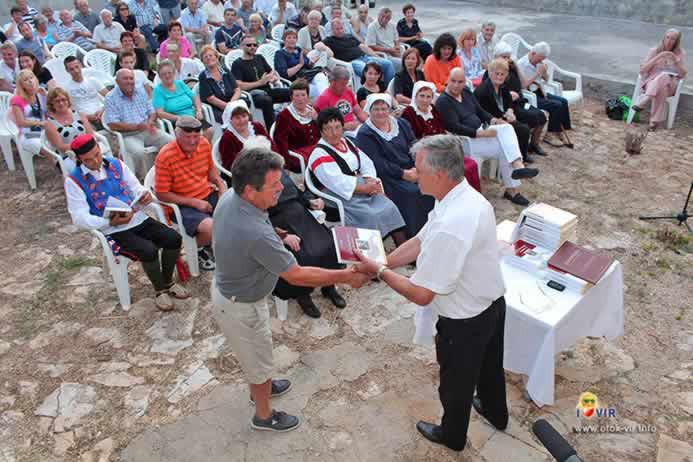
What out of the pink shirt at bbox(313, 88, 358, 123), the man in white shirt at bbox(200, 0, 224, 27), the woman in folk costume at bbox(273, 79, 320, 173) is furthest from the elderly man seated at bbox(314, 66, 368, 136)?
the man in white shirt at bbox(200, 0, 224, 27)

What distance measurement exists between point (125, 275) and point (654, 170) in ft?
18.6

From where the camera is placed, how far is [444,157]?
2275mm

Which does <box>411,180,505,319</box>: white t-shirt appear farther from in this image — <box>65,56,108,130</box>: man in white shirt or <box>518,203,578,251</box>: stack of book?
<box>65,56,108,130</box>: man in white shirt

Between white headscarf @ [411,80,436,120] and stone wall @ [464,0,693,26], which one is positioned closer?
white headscarf @ [411,80,436,120]

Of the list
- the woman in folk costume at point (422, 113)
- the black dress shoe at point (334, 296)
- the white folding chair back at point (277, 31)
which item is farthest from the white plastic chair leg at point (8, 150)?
the white folding chair back at point (277, 31)

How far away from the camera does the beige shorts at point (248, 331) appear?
259 centimetres

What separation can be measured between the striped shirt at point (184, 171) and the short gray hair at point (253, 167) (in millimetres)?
1884

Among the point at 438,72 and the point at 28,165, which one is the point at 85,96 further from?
the point at 438,72

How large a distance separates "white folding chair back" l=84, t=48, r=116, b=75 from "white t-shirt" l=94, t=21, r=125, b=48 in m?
0.53

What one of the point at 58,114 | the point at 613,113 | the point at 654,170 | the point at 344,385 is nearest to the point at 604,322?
the point at 344,385

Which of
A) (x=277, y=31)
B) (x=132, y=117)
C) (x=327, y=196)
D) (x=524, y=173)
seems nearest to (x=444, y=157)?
(x=327, y=196)

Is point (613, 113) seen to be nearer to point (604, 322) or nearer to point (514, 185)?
point (514, 185)

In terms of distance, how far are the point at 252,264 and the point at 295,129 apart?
2697mm

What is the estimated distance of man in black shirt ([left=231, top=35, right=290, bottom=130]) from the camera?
6598mm
